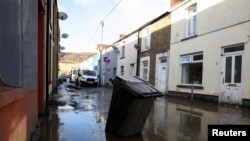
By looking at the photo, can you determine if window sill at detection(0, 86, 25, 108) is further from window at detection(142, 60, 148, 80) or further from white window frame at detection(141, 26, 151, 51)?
window at detection(142, 60, 148, 80)

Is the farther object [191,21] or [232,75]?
[191,21]

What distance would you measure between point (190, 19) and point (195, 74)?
3.38 meters

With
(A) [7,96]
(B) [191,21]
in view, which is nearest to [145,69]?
(B) [191,21]

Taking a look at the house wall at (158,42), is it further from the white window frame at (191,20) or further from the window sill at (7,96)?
the window sill at (7,96)

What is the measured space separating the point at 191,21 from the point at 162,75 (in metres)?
4.95

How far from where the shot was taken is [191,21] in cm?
1714

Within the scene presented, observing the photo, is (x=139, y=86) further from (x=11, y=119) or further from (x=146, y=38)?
(x=146, y=38)

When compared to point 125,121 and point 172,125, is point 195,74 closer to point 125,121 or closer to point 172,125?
point 172,125

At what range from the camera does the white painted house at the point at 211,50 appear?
12.5 meters

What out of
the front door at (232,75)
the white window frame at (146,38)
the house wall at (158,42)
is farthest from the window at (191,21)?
the white window frame at (146,38)

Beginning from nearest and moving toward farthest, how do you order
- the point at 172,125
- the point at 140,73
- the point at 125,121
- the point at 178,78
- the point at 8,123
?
the point at 8,123
the point at 125,121
the point at 172,125
the point at 178,78
the point at 140,73

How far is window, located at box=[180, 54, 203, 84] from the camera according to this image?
632 inches

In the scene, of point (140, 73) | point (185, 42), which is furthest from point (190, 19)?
point (140, 73)

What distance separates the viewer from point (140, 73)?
25.3 m
